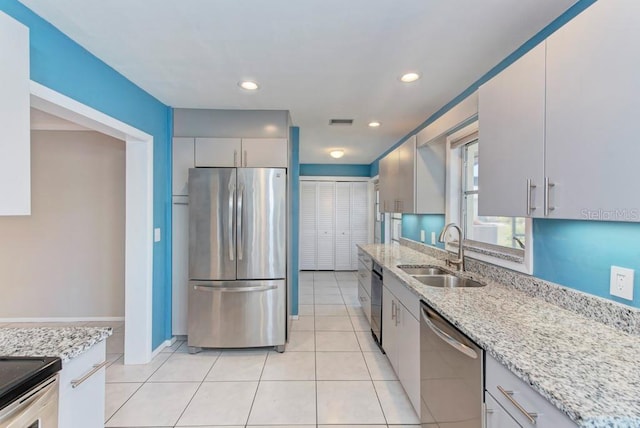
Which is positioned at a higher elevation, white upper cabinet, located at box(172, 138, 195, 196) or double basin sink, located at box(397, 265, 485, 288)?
white upper cabinet, located at box(172, 138, 195, 196)

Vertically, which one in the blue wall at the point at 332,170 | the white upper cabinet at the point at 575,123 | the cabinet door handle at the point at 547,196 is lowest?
the cabinet door handle at the point at 547,196

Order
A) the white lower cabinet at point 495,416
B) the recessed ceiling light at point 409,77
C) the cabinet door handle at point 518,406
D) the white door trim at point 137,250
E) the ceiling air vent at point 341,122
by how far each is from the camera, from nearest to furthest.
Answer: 1. the cabinet door handle at point 518,406
2. the white lower cabinet at point 495,416
3. the recessed ceiling light at point 409,77
4. the white door trim at point 137,250
5. the ceiling air vent at point 341,122

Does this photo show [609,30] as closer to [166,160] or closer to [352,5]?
[352,5]

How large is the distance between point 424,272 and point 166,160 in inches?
110

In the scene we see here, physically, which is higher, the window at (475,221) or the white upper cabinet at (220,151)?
the white upper cabinet at (220,151)

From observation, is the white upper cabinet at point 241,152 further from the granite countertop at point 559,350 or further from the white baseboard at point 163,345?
the granite countertop at point 559,350

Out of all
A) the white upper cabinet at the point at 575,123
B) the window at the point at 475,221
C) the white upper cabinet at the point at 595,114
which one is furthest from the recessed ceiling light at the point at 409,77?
the white upper cabinet at the point at 595,114

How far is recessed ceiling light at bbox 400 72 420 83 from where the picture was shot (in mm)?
2298

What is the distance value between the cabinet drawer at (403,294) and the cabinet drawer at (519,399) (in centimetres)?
76

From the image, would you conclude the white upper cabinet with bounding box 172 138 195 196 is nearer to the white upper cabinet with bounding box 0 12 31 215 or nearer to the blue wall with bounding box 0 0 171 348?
the blue wall with bounding box 0 0 171 348

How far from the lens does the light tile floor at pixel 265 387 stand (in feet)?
6.63

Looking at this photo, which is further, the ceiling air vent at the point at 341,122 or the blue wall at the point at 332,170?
the blue wall at the point at 332,170

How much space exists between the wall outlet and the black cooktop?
221cm

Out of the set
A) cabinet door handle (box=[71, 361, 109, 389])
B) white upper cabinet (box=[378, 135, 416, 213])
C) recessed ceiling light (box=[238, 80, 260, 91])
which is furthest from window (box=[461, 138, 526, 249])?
cabinet door handle (box=[71, 361, 109, 389])
